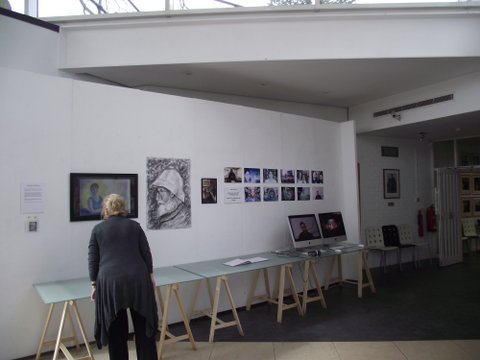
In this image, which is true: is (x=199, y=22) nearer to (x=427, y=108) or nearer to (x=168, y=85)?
(x=168, y=85)

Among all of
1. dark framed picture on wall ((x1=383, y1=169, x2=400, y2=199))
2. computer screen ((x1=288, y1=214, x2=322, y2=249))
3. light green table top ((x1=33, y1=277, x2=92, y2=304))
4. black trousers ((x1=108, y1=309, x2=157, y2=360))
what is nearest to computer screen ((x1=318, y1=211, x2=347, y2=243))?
computer screen ((x1=288, y1=214, x2=322, y2=249))

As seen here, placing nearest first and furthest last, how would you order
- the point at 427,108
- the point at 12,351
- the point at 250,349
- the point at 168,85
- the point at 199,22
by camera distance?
1. the point at 12,351
2. the point at 250,349
3. the point at 199,22
4. the point at 168,85
5. the point at 427,108

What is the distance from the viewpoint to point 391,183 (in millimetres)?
7602

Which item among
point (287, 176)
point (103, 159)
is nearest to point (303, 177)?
point (287, 176)

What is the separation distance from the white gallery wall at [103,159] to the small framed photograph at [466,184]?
590 centimetres

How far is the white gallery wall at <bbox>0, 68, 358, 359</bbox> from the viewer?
3.24m

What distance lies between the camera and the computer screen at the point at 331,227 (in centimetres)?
518

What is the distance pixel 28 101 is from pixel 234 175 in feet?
7.97

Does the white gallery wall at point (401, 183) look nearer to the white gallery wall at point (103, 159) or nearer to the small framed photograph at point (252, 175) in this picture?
the white gallery wall at point (103, 159)

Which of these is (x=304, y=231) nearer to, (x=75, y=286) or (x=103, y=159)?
(x=103, y=159)

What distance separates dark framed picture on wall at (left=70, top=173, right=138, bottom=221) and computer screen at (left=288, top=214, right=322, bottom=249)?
6.81ft

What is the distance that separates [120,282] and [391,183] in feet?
21.2

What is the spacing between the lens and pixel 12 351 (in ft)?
10.5

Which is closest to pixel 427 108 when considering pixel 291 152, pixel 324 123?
pixel 324 123
